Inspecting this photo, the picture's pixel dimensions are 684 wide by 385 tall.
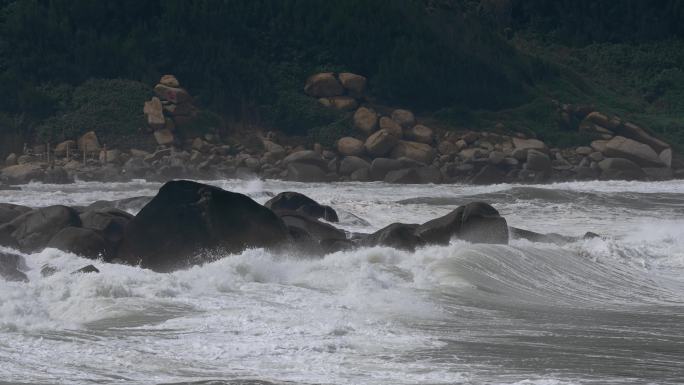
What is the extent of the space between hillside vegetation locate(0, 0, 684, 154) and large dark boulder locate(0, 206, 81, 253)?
21.2 metres

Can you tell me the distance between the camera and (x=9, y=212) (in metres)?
19.9

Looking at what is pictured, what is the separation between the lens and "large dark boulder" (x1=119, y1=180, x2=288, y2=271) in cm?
1645

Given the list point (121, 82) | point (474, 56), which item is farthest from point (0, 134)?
point (474, 56)

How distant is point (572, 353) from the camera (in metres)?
11.7

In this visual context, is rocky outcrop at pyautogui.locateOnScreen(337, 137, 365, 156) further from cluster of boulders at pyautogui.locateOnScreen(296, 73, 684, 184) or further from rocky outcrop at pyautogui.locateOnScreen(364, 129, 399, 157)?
rocky outcrop at pyautogui.locateOnScreen(364, 129, 399, 157)

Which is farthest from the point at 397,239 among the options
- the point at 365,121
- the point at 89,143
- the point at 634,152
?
the point at 634,152

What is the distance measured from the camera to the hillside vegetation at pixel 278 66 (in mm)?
41250

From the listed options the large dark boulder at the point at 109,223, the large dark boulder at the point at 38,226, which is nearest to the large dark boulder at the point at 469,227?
the large dark boulder at the point at 109,223

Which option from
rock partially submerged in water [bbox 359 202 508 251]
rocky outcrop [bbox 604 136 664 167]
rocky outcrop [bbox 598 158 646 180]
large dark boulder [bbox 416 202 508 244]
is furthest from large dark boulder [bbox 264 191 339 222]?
rocky outcrop [bbox 604 136 664 167]

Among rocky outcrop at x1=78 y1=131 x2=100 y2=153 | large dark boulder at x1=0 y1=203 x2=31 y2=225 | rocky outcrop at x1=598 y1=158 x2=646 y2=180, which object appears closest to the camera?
large dark boulder at x1=0 y1=203 x2=31 y2=225

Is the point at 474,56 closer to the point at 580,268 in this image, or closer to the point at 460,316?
the point at 580,268

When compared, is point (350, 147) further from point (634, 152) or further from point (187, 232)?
point (187, 232)

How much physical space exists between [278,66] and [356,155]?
25.5 ft

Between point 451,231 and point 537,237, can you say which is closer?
point 451,231
